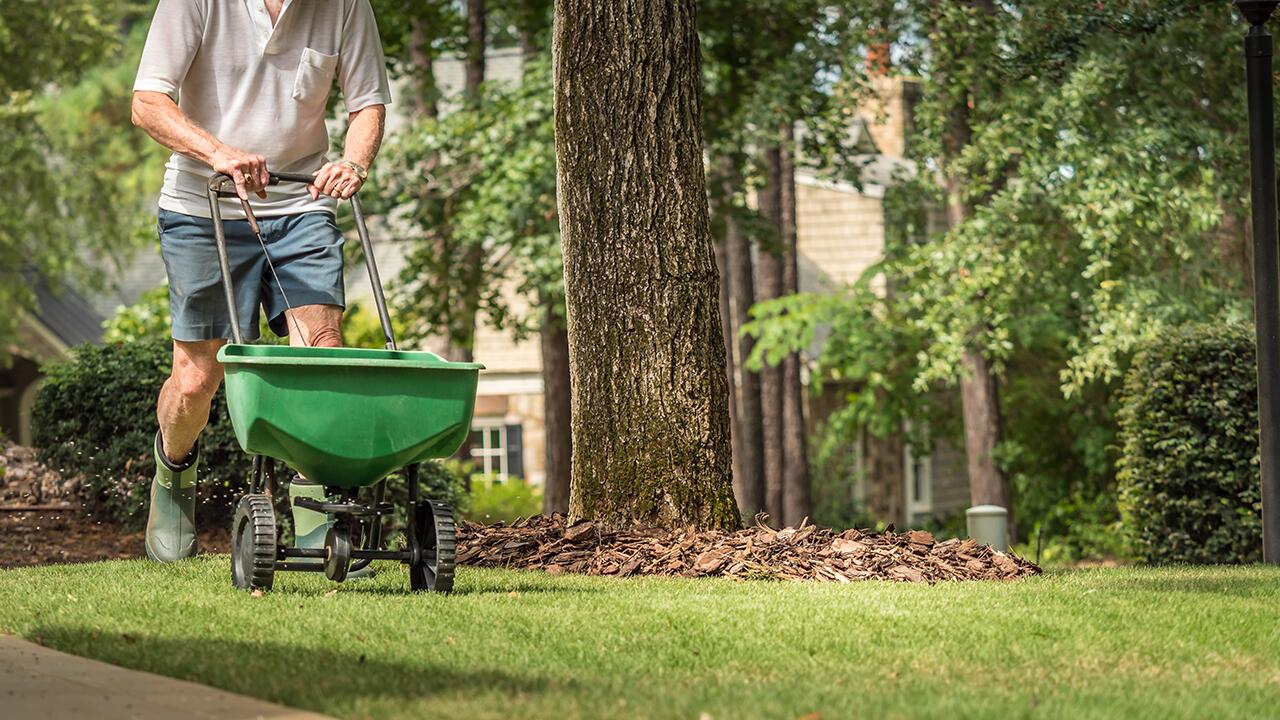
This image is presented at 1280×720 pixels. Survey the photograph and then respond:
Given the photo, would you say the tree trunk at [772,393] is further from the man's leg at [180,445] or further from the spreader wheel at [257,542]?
→ the spreader wheel at [257,542]

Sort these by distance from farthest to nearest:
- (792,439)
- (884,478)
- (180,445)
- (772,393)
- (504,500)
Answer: (884,478)
(792,439)
(772,393)
(504,500)
(180,445)

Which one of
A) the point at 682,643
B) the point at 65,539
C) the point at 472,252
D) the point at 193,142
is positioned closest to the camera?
the point at 682,643

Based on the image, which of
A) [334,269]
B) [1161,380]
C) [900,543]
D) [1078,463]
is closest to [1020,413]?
[1078,463]

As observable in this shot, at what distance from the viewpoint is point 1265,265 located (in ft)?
25.2

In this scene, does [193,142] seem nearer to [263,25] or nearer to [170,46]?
[170,46]

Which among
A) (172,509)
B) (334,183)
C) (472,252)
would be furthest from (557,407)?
(334,183)

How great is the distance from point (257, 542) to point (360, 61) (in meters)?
1.89

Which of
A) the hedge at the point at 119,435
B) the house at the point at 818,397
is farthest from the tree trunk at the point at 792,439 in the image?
the hedge at the point at 119,435

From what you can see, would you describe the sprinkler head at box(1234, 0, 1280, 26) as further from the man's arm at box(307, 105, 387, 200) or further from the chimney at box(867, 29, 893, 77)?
the chimney at box(867, 29, 893, 77)

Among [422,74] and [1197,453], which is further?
[422,74]

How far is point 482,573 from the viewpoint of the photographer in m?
6.10

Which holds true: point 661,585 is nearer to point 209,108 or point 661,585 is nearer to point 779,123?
point 209,108

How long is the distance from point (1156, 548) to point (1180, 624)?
463cm

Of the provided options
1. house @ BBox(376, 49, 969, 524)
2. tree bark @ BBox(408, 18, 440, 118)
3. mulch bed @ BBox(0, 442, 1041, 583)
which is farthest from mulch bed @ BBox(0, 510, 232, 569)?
house @ BBox(376, 49, 969, 524)
